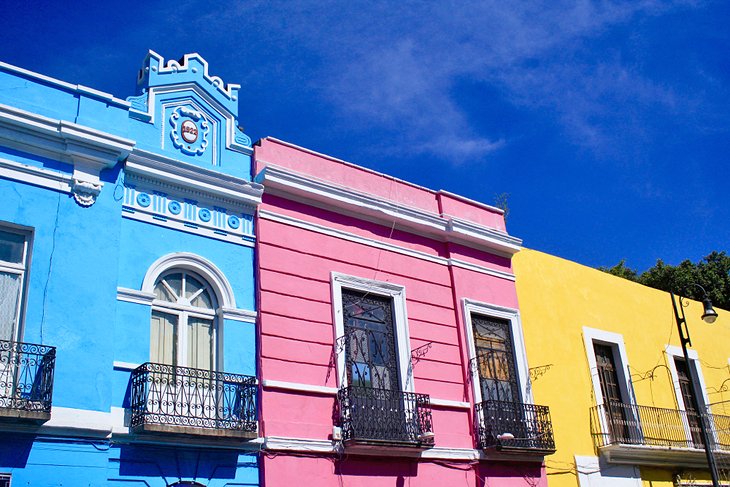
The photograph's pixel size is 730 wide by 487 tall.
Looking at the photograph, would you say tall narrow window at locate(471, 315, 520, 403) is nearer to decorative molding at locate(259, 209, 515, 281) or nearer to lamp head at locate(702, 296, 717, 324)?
decorative molding at locate(259, 209, 515, 281)

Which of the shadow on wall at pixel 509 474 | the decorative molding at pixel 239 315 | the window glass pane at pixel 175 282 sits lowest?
the shadow on wall at pixel 509 474

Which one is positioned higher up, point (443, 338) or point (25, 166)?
point (25, 166)

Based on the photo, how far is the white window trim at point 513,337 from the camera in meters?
13.4

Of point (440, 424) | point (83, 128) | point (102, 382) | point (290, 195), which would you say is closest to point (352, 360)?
point (440, 424)

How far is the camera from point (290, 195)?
40.6 feet

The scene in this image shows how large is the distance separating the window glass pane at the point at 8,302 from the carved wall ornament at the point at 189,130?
3.04 meters

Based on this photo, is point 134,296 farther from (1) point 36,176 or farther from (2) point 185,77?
(2) point 185,77

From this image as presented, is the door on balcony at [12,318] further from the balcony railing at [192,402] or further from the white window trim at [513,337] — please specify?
the white window trim at [513,337]

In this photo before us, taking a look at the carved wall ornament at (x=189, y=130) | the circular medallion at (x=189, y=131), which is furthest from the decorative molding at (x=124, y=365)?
the circular medallion at (x=189, y=131)

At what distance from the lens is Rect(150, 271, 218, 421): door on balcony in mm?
9820

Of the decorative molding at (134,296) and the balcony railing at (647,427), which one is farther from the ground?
the decorative molding at (134,296)

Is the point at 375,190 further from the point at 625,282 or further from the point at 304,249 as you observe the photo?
the point at 625,282

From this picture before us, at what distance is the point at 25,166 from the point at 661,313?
13.2 meters

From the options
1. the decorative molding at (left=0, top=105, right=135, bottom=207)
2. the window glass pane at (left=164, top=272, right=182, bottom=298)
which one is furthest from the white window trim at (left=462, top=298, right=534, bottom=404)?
the decorative molding at (left=0, top=105, right=135, bottom=207)
